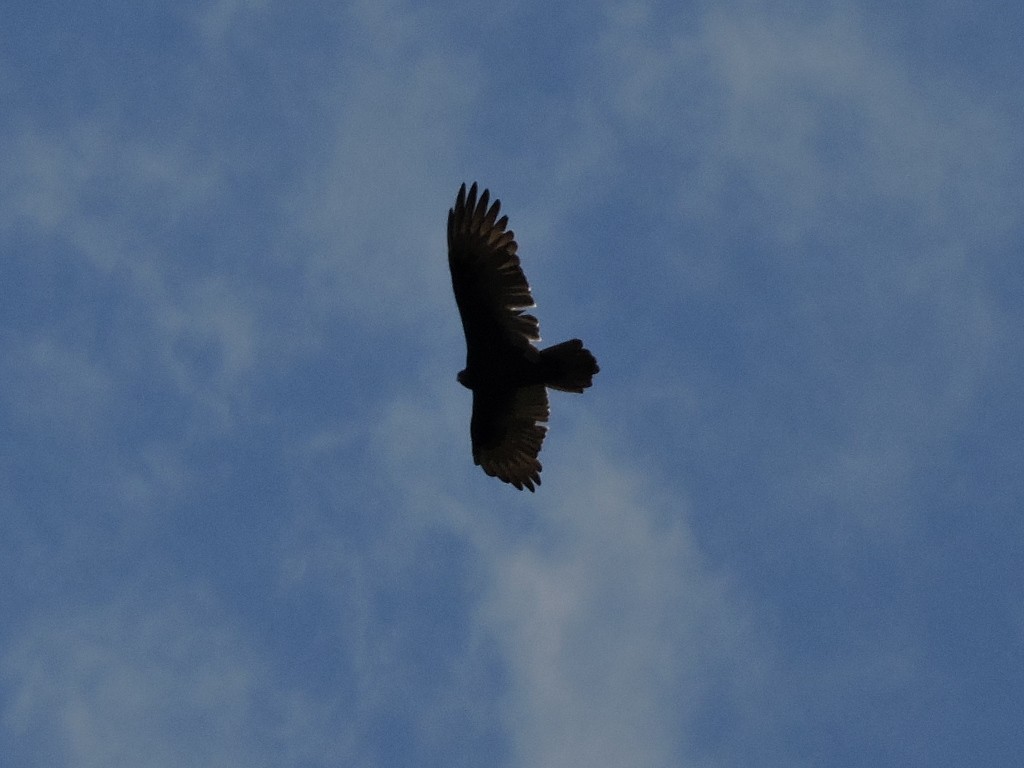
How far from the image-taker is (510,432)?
25.9m

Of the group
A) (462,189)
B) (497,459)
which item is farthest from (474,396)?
(462,189)

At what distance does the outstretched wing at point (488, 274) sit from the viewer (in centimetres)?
2405

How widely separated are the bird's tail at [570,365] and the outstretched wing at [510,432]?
3.57 feet

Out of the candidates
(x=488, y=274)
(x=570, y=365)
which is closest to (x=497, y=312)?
(x=488, y=274)

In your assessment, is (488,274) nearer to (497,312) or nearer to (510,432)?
(497,312)

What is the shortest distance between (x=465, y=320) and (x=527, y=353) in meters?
0.97

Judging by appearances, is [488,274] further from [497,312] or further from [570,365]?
[570,365]

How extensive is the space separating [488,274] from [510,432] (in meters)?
2.84

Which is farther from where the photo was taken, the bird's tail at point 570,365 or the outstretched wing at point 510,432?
the outstretched wing at point 510,432

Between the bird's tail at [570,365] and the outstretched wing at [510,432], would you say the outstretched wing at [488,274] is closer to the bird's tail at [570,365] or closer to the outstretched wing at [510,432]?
the bird's tail at [570,365]

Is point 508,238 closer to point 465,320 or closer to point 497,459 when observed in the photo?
point 465,320

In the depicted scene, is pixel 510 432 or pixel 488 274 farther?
pixel 510 432

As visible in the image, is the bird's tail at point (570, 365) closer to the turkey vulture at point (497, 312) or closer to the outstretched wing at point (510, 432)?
the turkey vulture at point (497, 312)

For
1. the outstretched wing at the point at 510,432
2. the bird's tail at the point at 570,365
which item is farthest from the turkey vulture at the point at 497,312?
the outstretched wing at the point at 510,432
